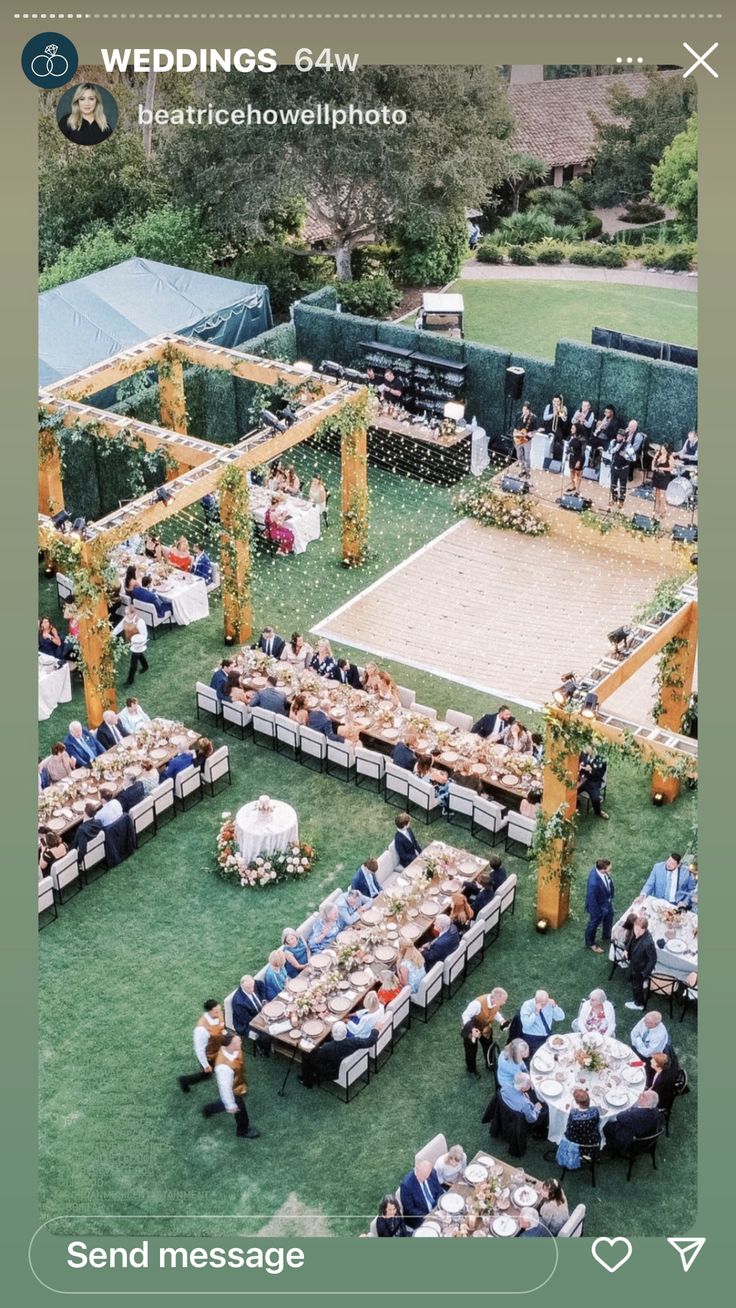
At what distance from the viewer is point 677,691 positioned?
68.1 ft

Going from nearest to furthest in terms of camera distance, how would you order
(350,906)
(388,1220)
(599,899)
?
(388,1220) < (599,899) < (350,906)

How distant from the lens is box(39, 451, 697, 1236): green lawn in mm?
16125

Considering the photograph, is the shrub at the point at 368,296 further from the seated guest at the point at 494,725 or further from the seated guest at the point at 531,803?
the seated guest at the point at 531,803

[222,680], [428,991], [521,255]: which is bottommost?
[428,991]

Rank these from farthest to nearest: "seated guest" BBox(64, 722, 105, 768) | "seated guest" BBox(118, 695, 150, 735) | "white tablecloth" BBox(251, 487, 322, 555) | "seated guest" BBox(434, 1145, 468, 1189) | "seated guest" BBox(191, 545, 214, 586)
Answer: "white tablecloth" BBox(251, 487, 322, 555), "seated guest" BBox(191, 545, 214, 586), "seated guest" BBox(118, 695, 150, 735), "seated guest" BBox(64, 722, 105, 768), "seated guest" BBox(434, 1145, 468, 1189)

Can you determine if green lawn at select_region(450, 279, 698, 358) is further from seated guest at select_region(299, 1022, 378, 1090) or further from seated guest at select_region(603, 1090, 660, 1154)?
seated guest at select_region(603, 1090, 660, 1154)

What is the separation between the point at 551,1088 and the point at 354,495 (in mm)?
12808

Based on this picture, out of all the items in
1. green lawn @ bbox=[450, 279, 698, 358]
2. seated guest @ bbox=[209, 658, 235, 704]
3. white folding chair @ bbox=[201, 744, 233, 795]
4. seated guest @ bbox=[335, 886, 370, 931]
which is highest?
green lawn @ bbox=[450, 279, 698, 358]

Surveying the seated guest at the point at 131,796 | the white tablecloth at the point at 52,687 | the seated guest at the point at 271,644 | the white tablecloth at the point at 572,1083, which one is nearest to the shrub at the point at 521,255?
the seated guest at the point at 271,644

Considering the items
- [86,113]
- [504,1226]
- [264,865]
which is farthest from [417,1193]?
[86,113]

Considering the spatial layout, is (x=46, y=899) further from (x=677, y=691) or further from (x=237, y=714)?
(x=677, y=691)

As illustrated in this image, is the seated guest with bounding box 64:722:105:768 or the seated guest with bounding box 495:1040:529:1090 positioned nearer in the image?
the seated guest with bounding box 495:1040:529:1090

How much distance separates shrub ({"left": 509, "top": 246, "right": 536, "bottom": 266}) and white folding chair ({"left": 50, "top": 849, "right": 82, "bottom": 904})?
21.4 meters

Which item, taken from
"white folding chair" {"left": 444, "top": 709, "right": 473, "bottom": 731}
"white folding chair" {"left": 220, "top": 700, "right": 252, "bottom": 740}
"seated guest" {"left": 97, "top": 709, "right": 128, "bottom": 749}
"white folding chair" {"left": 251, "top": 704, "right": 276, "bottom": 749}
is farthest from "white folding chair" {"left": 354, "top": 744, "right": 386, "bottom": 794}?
"seated guest" {"left": 97, "top": 709, "right": 128, "bottom": 749}
